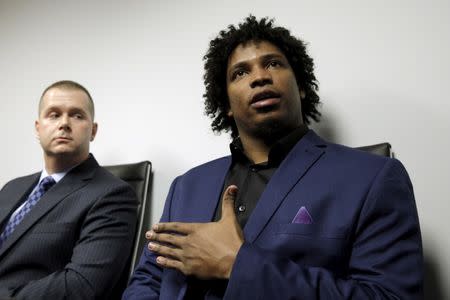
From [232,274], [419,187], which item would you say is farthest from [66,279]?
[419,187]

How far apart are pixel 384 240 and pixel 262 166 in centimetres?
39

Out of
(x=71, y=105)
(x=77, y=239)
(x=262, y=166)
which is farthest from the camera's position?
(x=71, y=105)

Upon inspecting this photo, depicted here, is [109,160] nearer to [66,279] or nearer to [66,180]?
[66,180]

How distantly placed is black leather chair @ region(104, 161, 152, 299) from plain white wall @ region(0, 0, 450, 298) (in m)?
0.16

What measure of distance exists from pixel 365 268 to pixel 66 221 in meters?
0.96

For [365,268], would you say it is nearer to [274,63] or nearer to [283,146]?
[283,146]

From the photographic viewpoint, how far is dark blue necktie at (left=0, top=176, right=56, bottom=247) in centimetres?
138

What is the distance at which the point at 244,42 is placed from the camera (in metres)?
1.27

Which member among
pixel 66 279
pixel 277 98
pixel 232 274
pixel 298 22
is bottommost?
pixel 66 279

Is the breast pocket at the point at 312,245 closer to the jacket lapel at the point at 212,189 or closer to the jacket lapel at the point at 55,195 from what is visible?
the jacket lapel at the point at 212,189

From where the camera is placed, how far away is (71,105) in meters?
1.60

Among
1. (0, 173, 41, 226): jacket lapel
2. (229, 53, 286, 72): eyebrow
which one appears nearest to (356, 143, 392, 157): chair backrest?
(229, 53, 286, 72): eyebrow

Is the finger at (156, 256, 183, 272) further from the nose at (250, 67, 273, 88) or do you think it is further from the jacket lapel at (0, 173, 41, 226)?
the jacket lapel at (0, 173, 41, 226)

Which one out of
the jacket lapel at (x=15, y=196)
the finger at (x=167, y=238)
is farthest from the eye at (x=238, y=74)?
the jacket lapel at (x=15, y=196)
